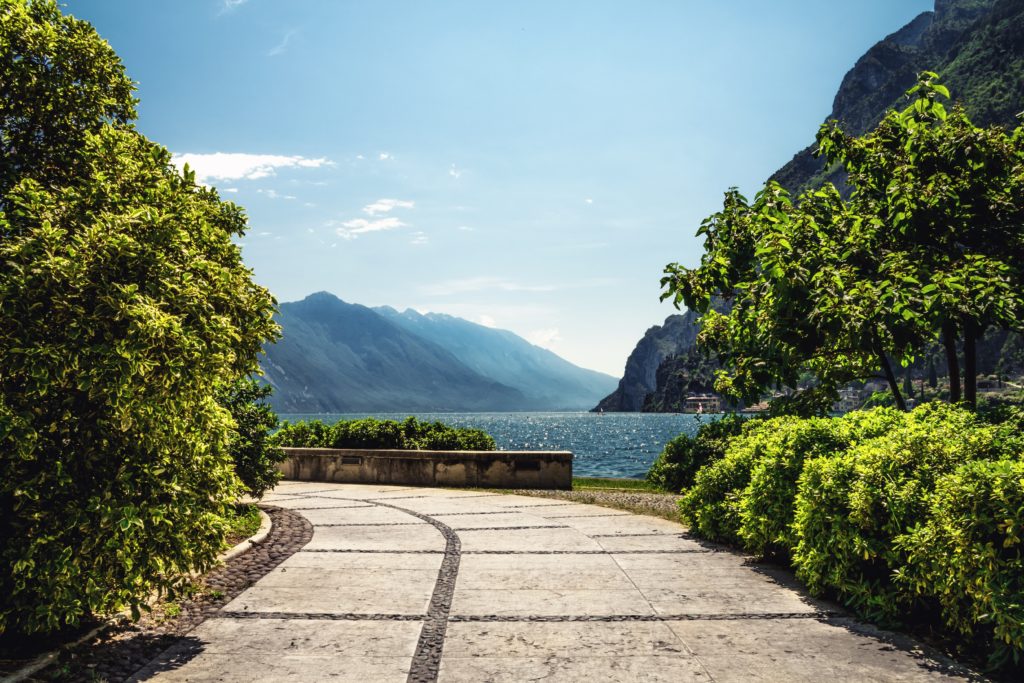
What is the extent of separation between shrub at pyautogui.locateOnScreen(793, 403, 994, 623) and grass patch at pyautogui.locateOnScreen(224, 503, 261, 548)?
676cm

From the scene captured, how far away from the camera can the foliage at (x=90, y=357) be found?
4.62 m

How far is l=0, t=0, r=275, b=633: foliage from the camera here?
462 cm

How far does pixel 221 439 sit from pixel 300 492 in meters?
10.4

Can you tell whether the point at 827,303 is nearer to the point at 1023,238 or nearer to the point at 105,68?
the point at 1023,238

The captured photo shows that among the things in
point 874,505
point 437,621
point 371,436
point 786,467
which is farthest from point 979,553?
point 371,436

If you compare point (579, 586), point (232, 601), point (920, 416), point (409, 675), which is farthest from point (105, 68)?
point (920, 416)

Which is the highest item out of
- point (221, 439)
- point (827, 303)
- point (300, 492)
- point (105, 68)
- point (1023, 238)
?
point (105, 68)

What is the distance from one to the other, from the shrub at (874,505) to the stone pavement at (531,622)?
333 mm

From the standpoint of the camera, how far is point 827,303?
7.83 m

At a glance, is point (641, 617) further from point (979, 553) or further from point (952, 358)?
point (952, 358)

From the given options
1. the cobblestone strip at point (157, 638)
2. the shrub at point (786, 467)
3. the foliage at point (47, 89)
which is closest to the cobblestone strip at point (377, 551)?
the cobblestone strip at point (157, 638)

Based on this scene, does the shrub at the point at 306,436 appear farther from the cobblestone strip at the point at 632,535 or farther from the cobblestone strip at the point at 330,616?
the cobblestone strip at the point at 330,616

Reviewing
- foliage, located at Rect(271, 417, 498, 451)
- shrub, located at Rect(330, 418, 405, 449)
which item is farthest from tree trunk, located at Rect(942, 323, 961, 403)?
shrub, located at Rect(330, 418, 405, 449)

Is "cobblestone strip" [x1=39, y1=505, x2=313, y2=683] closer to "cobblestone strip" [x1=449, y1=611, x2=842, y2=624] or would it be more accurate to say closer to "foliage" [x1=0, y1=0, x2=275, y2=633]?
→ "foliage" [x1=0, y1=0, x2=275, y2=633]
